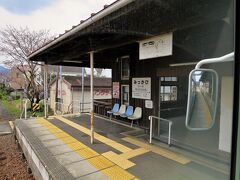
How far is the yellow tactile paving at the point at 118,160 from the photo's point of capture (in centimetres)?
389

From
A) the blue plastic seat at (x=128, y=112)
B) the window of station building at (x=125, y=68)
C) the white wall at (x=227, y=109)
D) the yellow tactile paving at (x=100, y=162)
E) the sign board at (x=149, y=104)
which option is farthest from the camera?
the window of station building at (x=125, y=68)

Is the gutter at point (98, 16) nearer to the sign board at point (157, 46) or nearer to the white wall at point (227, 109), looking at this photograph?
the sign board at point (157, 46)

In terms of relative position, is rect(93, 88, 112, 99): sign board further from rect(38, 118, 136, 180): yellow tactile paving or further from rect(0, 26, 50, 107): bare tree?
rect(38, 118, 136, 180): yellow tactile paving

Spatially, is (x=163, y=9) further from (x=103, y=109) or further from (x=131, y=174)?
(x=103, y=109)

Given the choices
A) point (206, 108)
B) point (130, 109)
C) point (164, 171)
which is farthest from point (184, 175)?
point (130, 109)

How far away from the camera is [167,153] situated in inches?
179

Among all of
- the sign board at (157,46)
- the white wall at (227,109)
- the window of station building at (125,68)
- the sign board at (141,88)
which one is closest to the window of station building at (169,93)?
the sign board at (141,88)

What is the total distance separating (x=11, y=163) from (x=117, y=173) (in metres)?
4.73

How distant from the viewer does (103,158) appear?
422 centimetres

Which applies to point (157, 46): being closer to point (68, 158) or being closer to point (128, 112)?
point (68, 158)

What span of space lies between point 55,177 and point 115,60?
20.5 feet

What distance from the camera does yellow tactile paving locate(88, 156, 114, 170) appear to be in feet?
12.6

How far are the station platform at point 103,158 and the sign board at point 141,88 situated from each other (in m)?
1.42

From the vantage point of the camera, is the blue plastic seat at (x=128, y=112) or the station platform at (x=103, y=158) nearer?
the station platform at (x=103, y=158)
